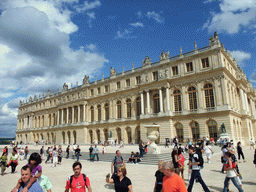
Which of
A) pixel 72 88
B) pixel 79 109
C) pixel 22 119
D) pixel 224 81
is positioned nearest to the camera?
pixel 224 81

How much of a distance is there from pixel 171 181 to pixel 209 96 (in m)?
30.9

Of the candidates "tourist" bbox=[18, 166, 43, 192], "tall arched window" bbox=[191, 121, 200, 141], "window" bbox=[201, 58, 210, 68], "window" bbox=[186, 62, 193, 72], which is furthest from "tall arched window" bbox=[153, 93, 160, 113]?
"tourist" bbox=[18, 166, 43, 192]

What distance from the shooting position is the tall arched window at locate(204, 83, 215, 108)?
3147 cm

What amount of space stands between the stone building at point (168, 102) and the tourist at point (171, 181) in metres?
28.8

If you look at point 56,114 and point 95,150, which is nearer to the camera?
point 95,150

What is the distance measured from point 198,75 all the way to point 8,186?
1204 inches

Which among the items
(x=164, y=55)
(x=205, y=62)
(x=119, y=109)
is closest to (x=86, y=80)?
(x=119, y=109)

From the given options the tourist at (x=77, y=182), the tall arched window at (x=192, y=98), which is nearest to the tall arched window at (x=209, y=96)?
the tall arched window at (x=192, y=98)

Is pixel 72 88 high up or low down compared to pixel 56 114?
up

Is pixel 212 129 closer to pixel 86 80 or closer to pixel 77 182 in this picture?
pixel 77 182

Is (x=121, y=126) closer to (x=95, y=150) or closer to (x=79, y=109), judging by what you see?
(x=79, y=109)

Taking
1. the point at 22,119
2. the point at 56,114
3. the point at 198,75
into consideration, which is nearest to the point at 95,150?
the point at 198,75

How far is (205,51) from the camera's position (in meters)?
32.2

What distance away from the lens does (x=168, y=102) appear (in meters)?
34.7
